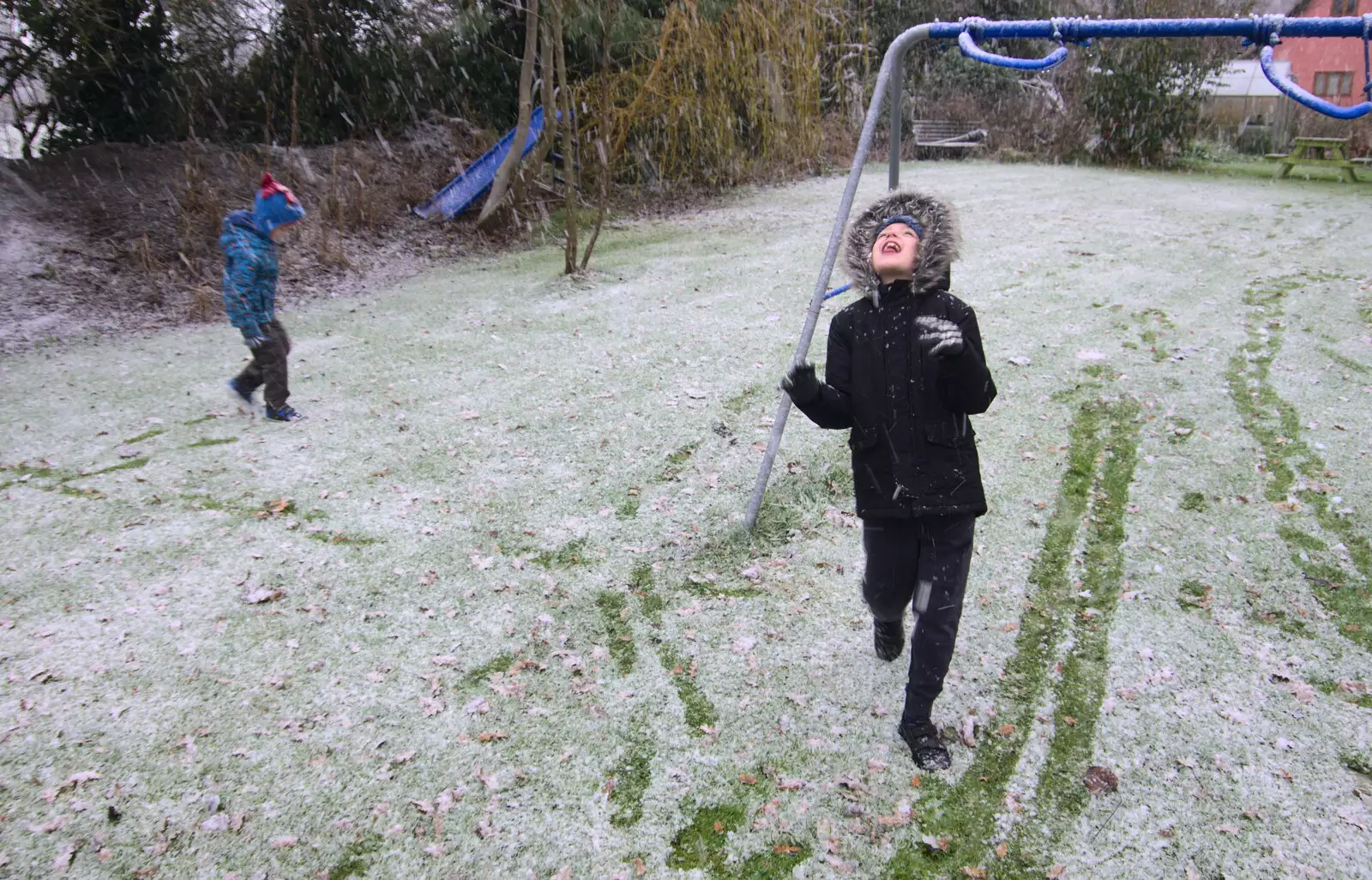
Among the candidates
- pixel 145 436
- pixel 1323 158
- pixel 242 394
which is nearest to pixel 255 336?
pixel 242 394

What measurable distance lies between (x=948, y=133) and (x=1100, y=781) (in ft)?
57.7

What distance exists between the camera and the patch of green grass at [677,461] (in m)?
4.70

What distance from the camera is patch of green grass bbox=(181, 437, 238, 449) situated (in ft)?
16.9

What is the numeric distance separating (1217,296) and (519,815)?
685 centimetres

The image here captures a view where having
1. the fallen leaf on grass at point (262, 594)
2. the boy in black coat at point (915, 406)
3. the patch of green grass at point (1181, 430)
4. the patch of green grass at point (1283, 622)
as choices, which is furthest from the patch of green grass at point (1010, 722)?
the fallen leaf on grass at point (262, 594)

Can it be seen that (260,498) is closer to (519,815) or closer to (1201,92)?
(519,815)

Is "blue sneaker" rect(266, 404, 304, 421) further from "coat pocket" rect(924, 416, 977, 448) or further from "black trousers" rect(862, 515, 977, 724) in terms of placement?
"coat pocket" rect(924, 416, 977, 448)

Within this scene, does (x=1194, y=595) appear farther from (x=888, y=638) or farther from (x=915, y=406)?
(x=915, y=406)

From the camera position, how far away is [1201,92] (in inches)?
595

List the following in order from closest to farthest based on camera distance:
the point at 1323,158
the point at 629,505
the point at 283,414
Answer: the point at 629,505 → the point at 283,414 → the point at 1323,158

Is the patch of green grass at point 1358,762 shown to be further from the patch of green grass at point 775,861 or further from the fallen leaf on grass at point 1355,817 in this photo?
the patch of green grass at point 775,861

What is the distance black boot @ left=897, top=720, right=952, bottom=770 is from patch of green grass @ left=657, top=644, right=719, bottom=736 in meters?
0.63

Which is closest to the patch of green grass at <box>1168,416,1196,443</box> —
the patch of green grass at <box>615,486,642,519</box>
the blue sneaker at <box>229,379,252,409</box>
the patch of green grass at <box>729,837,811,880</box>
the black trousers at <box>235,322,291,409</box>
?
the patch of green grass at <box>615,486,642,519</box>

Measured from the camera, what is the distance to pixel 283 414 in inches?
215
